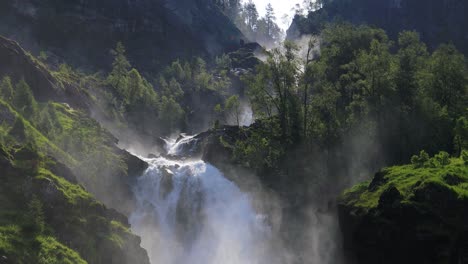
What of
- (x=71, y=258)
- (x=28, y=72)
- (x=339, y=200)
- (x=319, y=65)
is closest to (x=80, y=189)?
(x=71, y=258)

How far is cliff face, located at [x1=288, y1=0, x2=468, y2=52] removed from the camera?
108 m

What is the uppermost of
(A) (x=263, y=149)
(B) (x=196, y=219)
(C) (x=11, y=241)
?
(A) (x=263, y=149)

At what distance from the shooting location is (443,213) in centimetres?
2831

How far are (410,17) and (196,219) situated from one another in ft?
289

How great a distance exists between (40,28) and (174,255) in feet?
261

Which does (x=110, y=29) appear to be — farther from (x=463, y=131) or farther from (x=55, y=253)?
(x=463, y=131)

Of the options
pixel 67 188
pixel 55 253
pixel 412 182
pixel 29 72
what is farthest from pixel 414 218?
pixel 29 72

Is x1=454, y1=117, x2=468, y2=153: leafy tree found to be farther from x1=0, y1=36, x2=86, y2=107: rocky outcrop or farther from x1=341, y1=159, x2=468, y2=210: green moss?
x1=0, y1=36, x2=86, y2=107: rocky outcrop

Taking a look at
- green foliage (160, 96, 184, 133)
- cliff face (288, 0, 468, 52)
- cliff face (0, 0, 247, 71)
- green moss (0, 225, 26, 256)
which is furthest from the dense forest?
cliff face (288, 0, 468, 52)

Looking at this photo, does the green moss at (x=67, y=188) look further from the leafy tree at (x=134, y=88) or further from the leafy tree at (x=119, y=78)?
the leafy tree at (x=119, y=78)

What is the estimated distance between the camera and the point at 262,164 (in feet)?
178

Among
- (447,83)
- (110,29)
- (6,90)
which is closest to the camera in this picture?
(447,83)

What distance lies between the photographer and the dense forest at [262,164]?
31.2m

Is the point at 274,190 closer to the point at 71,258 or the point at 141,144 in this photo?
the point at 71,258
